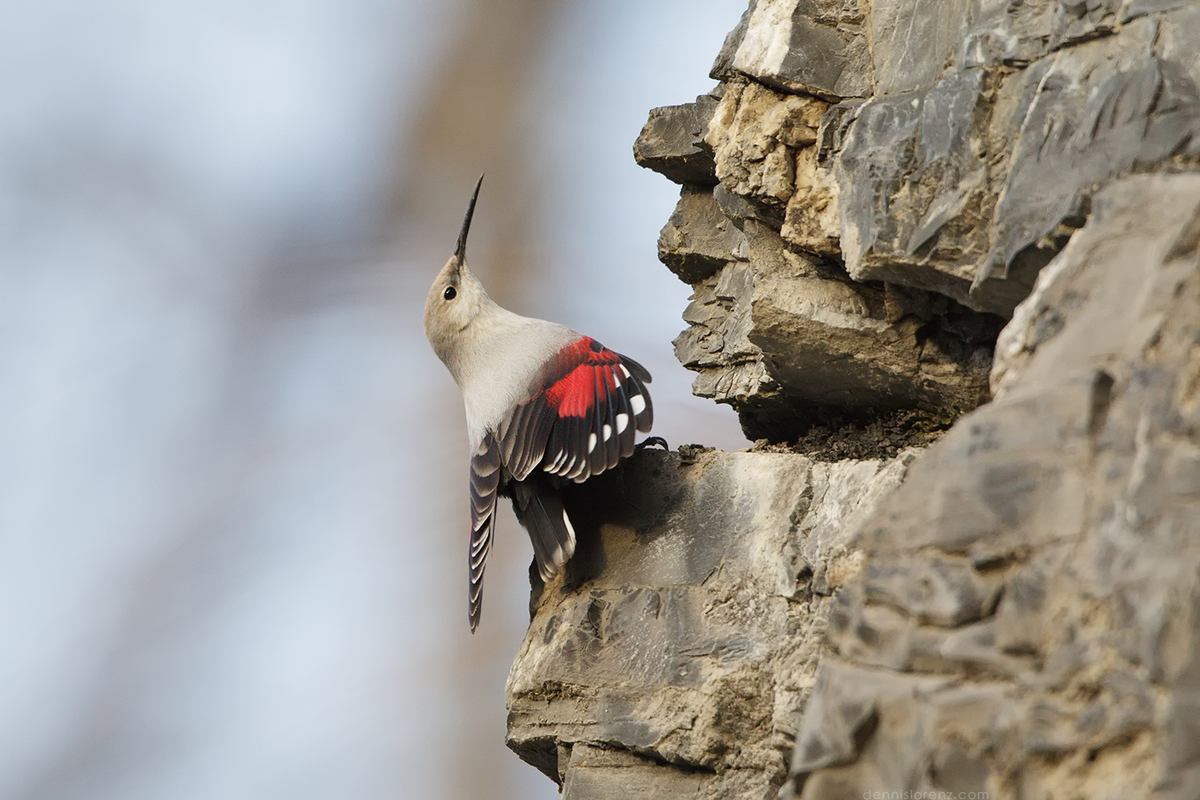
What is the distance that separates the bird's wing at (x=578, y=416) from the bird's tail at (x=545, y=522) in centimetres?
6

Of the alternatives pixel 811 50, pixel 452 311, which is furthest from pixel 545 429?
pixel 811 50

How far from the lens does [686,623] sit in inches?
98.1

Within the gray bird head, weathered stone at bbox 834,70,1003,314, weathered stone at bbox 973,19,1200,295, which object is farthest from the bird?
weathered stone at bbox 973,19,1200,295

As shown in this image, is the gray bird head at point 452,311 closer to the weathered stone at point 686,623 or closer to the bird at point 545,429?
the bird at point 545,429

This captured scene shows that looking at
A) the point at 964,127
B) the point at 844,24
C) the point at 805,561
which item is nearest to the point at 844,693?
the point at 805,561

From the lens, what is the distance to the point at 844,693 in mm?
1520

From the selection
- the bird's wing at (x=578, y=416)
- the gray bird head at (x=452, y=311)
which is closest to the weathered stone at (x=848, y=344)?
the bird's wing at (x=578, y=416)

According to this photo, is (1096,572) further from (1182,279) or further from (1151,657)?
(1182,279)

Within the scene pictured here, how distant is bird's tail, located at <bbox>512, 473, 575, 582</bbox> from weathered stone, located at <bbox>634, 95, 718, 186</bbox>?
90 centimetres

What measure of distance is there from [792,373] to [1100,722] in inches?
54.2

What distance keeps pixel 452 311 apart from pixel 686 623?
4.98 feet

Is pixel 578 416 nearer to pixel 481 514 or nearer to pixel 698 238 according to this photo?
pixel 481 514

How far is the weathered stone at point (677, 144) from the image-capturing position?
305cm

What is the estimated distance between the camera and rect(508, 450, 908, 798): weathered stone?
2307 millimetres
